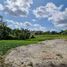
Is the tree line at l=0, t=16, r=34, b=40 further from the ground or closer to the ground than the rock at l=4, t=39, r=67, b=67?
further from the ground

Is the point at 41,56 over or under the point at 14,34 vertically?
under

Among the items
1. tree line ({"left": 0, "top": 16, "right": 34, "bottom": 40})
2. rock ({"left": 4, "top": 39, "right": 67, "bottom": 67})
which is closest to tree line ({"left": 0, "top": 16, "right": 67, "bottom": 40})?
tree line ({"left": 0, "top": 16, "right": 34, "bottom": 40})

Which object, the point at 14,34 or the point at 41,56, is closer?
the point at 41,56

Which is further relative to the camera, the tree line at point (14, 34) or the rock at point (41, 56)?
the tree line at point (14, 34)

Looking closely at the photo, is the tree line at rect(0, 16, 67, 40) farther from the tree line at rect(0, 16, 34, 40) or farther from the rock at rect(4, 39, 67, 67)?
the rock at rect(4, 39, 67, 67)

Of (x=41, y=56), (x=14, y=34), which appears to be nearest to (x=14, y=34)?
(x=14, y=34)

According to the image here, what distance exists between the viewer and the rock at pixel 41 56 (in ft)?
27.9

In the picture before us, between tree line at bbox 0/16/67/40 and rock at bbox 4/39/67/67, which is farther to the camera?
tree line at bbox 0/16/67/40

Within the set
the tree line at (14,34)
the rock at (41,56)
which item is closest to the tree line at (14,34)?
the tree line at (14,34)

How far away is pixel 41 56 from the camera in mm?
8852

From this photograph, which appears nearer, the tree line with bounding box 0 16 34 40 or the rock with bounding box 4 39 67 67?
the rock with bounding box 4 39 67 67

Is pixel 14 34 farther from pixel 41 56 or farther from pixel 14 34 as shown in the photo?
pixel 41 56

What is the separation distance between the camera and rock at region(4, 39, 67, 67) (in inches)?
335

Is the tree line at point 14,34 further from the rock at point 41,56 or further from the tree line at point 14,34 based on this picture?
the rock at point 41,56
